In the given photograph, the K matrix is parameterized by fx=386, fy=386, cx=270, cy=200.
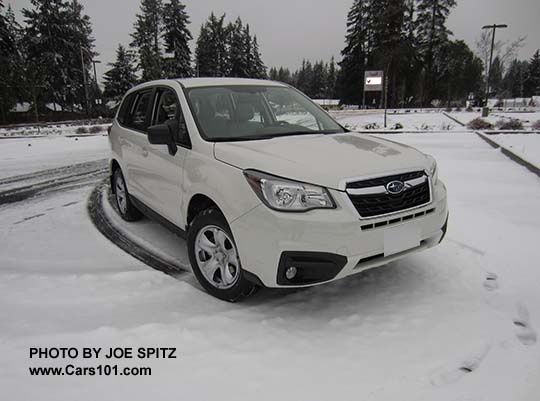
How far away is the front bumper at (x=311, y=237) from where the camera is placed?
246 cm

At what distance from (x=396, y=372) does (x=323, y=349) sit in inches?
18.2

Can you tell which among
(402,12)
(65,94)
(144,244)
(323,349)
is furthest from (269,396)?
(402,12)

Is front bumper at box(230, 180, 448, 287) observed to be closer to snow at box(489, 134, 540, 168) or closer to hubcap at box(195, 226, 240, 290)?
hubcap at box(195, 226, 240, 290)

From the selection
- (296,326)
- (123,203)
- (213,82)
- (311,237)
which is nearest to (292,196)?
(311,237)

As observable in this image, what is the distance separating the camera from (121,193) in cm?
522

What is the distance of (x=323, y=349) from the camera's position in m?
2.49

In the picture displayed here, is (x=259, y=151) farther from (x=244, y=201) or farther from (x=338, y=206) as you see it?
(x=338, y=206)

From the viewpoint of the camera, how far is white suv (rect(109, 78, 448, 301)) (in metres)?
2.50

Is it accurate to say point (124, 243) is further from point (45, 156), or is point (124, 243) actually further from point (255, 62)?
point (255, 62)

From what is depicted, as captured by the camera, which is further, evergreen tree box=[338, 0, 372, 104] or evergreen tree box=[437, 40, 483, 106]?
evergreen tree box=[338, 0, 372, 104]

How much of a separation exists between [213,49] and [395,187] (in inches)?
2760

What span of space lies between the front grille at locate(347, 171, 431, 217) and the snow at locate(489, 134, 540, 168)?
6.19 metres

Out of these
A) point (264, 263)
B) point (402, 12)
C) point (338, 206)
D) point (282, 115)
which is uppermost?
point (402, 12)

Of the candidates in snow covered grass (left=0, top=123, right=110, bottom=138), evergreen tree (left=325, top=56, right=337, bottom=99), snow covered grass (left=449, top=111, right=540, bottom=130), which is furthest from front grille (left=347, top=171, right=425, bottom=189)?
evergreen tree (left=325, top=56, right=337, bottom=99)
